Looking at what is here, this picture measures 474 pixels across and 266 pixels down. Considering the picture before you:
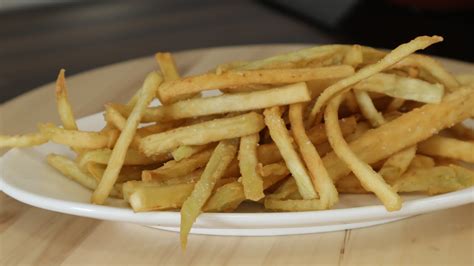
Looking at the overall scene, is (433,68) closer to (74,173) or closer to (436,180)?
(436,180)

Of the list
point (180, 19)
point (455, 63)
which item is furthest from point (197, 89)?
point (180, 19)

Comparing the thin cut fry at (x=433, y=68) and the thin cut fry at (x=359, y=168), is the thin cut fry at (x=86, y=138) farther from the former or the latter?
the thin cut fry at (x=433, y=68)

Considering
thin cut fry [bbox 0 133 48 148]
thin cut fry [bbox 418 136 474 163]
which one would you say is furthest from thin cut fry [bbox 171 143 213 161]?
thin cut fry [bbox 418 136 474 163]

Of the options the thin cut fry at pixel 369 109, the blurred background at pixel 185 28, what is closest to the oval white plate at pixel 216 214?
the thin cut fry at pixel 369 109

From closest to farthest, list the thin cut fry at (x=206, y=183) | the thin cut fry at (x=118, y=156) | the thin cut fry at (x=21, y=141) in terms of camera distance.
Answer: the thin cut fry at (x=206, y=183), the thin cut fry at (x=118, y=156), the thin cut fry at (x=21, y=141)

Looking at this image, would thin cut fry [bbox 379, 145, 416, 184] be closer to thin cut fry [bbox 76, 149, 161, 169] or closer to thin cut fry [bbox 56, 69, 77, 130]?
thin cut fry [bbox 76, 149, 161, 169]

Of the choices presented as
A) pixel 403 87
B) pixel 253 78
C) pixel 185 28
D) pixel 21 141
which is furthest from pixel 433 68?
pixel 185 28
